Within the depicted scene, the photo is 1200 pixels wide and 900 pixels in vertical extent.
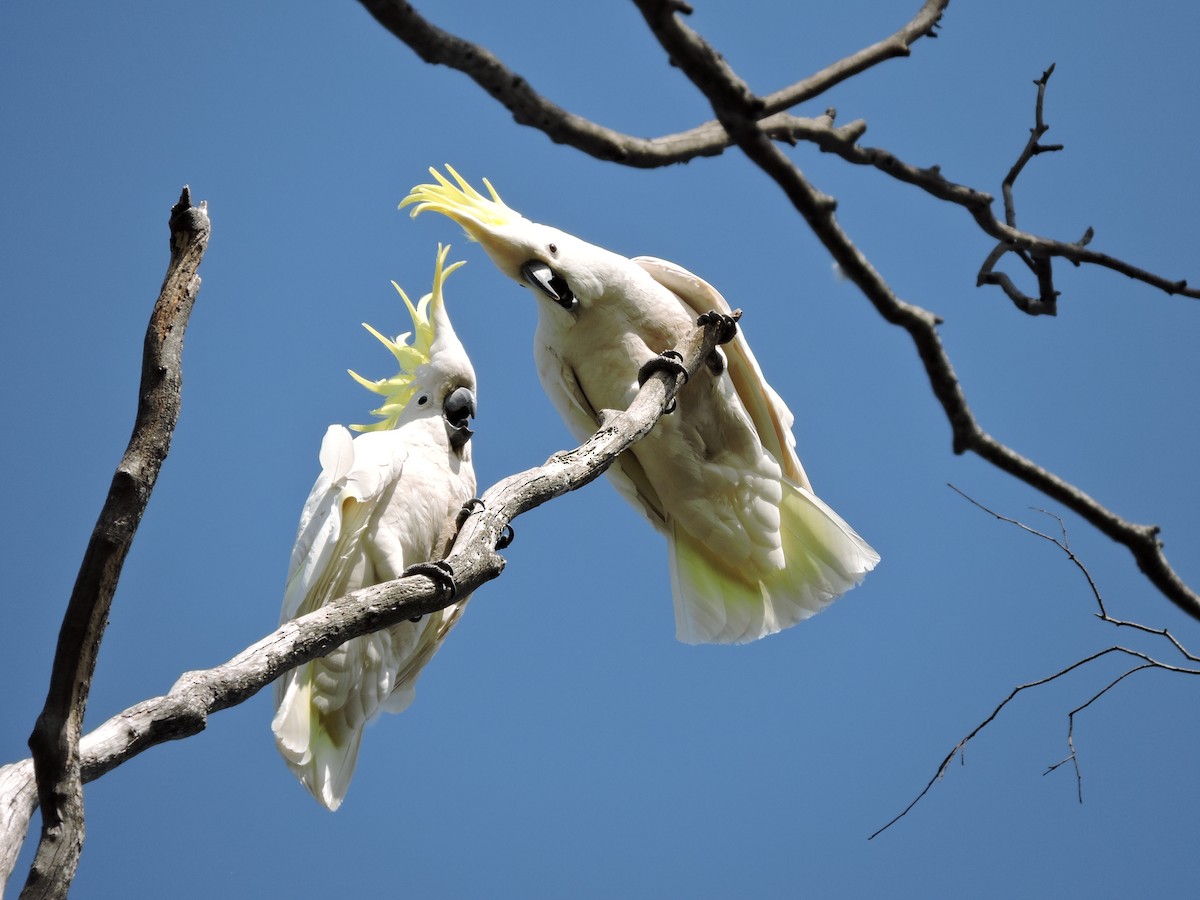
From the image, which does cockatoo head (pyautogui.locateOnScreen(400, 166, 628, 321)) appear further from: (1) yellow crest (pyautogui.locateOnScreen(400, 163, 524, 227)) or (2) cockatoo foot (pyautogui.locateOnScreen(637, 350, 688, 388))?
(2) cockatoo foot (pyautogui.locateOnScreen(637, 350, 688, 388))

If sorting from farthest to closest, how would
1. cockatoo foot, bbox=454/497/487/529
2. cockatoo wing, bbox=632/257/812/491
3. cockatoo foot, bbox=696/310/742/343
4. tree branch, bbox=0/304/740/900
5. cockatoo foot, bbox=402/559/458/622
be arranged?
cockatoo wing, bbox=632/257/812/491, cockatoo foot, bbox=696/310/742/343, cockatoo foot, bbox=454/497/487/529, cockatoo foot, bbox=402/559/458/622, tree branch, bbox=0/304/740/900

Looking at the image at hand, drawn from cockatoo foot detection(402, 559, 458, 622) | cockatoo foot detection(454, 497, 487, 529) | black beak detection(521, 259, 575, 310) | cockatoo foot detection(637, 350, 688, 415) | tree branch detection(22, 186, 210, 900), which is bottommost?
tree branch detection(22, 186, 210, 900)

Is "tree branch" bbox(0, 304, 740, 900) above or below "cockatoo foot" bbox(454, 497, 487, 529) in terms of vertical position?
below

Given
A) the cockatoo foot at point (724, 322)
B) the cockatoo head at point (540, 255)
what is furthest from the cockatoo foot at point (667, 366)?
the cockatoo head at point (540, 255)

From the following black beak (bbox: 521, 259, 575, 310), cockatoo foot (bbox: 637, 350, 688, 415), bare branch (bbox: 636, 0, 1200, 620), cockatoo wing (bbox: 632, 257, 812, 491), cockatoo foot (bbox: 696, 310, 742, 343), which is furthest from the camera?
cockatoo wing (bbox: 632, 257, 812, 491)

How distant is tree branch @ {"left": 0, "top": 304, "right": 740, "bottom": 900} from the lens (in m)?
2.05

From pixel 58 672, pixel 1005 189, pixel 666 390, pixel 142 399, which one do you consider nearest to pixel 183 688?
pixel 58 672

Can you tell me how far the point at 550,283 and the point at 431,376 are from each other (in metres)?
0.59

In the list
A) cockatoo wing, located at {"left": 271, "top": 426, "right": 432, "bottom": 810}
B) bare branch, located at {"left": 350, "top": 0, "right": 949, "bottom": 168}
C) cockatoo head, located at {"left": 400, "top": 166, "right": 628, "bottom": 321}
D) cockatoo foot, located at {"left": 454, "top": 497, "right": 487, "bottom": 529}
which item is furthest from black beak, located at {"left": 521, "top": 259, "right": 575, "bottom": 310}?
bare branch, located at {"left": 350, "top": 0, "right": 949, "bottom": 168}

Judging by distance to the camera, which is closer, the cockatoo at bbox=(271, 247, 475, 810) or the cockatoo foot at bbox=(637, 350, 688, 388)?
the cockatoo at bbox=(271, 247, 475, 810)

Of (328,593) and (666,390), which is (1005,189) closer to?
(666,390)

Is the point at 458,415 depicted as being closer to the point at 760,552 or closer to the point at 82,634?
the point at 760,552

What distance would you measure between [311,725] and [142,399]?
2.23m

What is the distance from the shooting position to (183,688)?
2.24 metres
